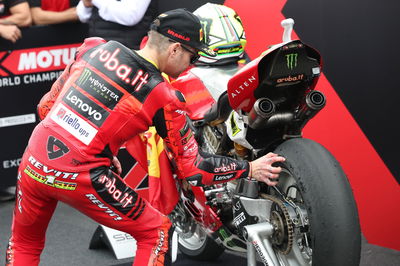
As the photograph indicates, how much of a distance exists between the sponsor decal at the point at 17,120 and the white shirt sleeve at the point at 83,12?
940 millimetres

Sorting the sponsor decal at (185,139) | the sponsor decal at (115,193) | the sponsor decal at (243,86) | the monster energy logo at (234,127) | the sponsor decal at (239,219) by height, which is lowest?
the sponsor decal at (239,219)

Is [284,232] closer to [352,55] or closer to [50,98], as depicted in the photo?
[50,98]

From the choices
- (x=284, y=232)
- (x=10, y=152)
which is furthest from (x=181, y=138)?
(x=10, y=152)

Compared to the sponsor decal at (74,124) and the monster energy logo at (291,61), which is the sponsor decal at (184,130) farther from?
the monster energy logo at (291,61)

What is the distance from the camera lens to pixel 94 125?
3.28 metres

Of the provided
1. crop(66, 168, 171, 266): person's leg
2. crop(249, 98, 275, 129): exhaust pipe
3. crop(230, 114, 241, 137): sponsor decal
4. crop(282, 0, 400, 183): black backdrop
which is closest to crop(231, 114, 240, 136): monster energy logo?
crop(230, 114, 241, 137): sponsor decal

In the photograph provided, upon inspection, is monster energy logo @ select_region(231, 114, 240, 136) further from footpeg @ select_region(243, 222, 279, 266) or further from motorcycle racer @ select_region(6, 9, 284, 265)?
footpeg @ select_region(243, 222, 279, 266)

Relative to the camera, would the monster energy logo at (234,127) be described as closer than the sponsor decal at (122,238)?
Yes

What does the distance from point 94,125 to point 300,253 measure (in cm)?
114

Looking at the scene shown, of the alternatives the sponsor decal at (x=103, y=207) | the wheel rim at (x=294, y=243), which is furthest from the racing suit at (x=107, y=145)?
the wheel rim at (x=294, y=243)

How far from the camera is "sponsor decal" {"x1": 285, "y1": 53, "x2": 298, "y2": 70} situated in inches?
135

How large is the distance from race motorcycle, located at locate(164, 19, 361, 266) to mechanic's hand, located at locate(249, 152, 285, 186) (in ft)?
0.15

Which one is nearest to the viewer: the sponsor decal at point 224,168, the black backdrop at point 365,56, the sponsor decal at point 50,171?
the sponsor decal at point 50,171

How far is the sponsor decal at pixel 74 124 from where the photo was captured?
3277 millimetres
